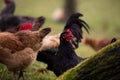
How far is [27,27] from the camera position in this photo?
10.3 metres

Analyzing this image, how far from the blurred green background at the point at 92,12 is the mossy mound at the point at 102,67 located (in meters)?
15.5

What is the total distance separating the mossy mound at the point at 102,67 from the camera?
566cm

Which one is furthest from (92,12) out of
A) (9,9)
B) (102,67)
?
(102,67)

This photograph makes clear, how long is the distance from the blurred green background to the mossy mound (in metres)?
15.5

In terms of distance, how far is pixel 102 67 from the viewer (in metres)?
5.77

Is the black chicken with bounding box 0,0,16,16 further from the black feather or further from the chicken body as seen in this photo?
the chicken body

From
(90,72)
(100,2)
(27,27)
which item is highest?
(100,2)

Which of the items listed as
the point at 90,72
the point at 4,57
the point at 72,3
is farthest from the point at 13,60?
the point at 72,3

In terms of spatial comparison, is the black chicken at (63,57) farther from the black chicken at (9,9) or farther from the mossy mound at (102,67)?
the black chicken at (9,9)

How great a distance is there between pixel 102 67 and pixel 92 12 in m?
21.6

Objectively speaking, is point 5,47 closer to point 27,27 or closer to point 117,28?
point 27,27

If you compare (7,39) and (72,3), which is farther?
(72,3)

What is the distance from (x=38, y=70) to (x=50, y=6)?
18731 millimetres

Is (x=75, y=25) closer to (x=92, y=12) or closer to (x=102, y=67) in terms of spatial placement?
(x=102, y=67)
